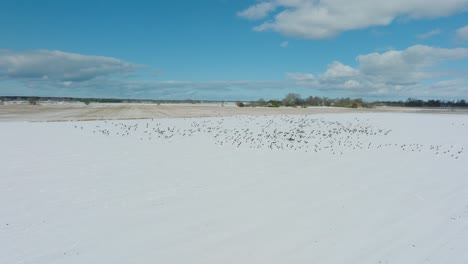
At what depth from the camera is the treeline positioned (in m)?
119

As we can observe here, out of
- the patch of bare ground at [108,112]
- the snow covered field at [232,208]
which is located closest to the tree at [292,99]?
the patch of bare ground at [108,112]

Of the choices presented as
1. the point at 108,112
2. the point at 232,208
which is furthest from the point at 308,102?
the point at 232,208

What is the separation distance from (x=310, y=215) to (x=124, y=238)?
13.6 feet

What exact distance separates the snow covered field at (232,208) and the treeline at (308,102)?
9594cm

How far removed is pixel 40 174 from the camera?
1204 centimetres

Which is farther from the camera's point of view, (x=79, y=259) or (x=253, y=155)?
(x=253, y=155)

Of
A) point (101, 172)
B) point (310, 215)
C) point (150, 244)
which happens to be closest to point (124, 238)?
point (150, 244)

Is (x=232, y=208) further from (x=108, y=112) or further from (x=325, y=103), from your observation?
(x=325, y=103)

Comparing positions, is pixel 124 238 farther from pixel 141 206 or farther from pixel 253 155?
pixel 253 155

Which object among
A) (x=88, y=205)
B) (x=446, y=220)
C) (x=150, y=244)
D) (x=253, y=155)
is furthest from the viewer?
(x=253, y=155)

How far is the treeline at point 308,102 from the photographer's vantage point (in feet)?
389

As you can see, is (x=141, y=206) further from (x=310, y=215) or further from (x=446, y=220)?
(x=446, y=220)

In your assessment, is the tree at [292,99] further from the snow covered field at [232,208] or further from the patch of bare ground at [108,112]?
the snow covered field at [232,208]

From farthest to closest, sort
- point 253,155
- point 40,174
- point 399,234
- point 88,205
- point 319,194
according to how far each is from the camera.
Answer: point 253,155 → point 40,174 → point 319,194 → point 88,205 → point 399,234
